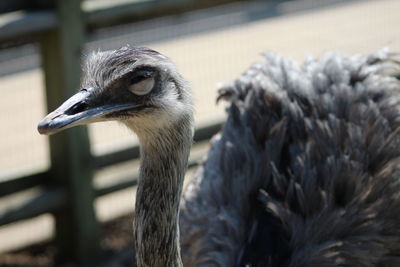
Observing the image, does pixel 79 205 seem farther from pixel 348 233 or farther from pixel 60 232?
pixel 348 233

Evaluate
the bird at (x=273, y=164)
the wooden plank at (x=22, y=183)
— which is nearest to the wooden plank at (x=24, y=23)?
the wooden plank at (x=22, y=183)

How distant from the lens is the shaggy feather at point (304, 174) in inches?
121

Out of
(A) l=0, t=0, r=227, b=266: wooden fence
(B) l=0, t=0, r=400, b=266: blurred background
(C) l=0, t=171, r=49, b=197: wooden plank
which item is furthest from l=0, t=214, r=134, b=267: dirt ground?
(C) l=0, t=171, r=49, b=197: wooden plank

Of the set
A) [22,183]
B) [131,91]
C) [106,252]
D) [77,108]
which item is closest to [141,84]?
[131,91]

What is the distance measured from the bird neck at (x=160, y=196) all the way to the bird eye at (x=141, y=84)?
16cm

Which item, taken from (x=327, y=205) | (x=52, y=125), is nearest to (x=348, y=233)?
(x=327, y=205)

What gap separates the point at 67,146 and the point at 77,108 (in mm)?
2199

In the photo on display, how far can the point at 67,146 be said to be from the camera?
14.7 ft

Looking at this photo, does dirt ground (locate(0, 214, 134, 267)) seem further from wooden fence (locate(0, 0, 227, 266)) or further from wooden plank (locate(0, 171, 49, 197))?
wooden plank (locate(0, 171, 49, 197))

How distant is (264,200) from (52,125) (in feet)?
3.94

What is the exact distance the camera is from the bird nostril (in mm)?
2286

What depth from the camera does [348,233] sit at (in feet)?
10.2

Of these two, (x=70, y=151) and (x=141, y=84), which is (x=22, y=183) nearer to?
(x=70, y=151)

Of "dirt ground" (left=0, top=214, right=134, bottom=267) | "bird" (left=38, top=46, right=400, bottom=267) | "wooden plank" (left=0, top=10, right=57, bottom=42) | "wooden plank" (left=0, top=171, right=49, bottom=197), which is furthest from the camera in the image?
"dirt ground" (left=0, top=214, right=134, bottom=267)
